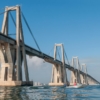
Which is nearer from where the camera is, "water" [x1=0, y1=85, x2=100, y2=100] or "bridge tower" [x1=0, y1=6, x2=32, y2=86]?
"water" [x1=0, y1=85, x2=100, y2=100]

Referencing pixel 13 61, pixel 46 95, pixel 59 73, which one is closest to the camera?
pixel 46 95

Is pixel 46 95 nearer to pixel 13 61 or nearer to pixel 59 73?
pixel 13 61

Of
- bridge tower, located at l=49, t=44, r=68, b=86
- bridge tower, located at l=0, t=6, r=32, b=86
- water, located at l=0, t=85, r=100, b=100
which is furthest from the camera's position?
bridge tower, located at l=49, t=44, r=68, b=86

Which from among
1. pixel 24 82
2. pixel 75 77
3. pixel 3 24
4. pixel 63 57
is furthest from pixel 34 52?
pixel 75 77

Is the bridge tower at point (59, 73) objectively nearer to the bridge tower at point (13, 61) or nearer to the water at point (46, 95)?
the bridge tower at point (13, 61)

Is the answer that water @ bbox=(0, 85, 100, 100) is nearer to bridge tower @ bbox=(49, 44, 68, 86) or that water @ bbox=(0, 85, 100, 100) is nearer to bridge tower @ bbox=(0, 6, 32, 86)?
bridge tower @ bbox=(0, 6, 32, 86)

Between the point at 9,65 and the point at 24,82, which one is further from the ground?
the point at 9,65

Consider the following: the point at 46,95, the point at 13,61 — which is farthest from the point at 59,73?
the point at 46,95

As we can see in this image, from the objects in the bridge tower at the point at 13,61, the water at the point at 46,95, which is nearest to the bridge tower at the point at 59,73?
the bridge tower at the point at 13,61

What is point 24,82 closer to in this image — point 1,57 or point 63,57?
point 1,57

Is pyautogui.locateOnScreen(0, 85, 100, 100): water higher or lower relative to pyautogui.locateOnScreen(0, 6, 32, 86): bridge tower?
lower

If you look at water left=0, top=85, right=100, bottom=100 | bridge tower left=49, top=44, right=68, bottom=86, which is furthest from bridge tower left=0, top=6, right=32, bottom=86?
bridge tower left=49, top=44, right=68, bottom=86
